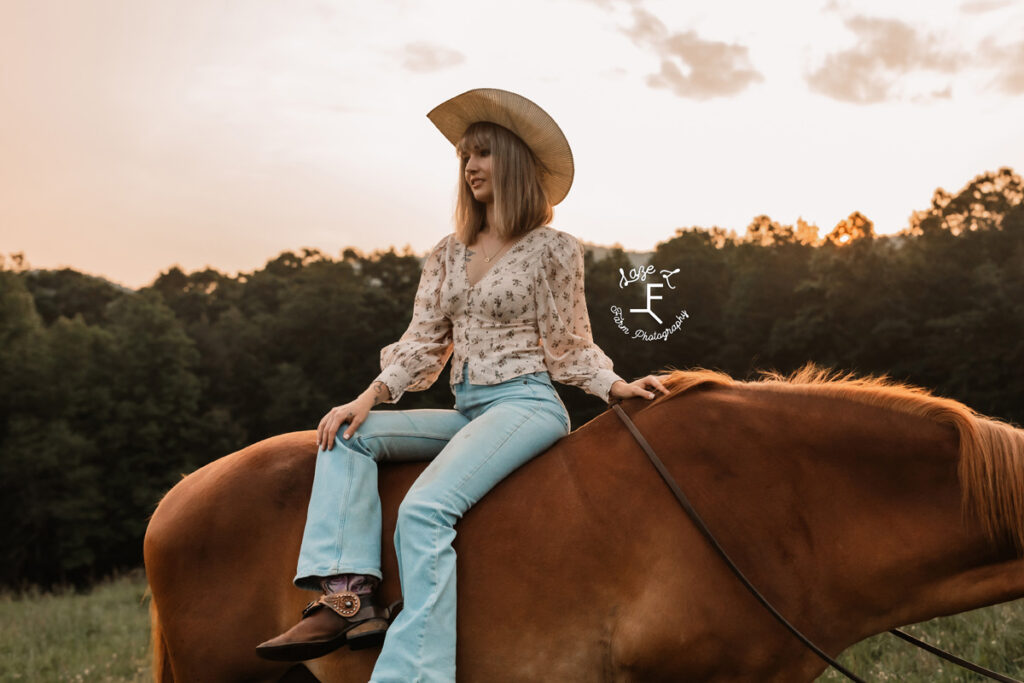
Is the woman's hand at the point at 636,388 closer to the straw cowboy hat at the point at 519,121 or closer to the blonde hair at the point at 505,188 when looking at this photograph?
the blonde hair at the point at 505,188

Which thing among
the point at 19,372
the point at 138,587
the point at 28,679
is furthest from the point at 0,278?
the point at 28,679

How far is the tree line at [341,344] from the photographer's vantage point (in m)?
37.0

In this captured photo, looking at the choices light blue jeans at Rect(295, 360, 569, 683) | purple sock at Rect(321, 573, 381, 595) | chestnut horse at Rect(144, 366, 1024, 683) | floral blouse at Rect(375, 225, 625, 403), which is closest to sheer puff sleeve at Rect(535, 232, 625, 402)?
floral blouse at Rect(375, 225, 625, 403)

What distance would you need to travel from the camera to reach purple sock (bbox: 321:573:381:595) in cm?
303

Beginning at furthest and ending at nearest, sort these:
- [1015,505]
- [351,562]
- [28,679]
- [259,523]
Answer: [28,679]
[259,523]
[351,562]
[1015,505]

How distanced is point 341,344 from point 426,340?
45.2 m

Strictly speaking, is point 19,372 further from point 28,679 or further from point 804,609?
point 804,609

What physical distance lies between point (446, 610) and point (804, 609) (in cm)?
134

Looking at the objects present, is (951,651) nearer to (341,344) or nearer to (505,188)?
(505,188)

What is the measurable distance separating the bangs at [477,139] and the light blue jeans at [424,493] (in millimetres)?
1039

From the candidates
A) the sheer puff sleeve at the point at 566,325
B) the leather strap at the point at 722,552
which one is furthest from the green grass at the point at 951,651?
the sheer puff sleeve at the point at 566,325

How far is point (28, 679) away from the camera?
286 inches

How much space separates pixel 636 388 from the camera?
Answer: 3.28 m

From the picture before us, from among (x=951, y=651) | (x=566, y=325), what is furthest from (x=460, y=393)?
(x=951, y=651)
